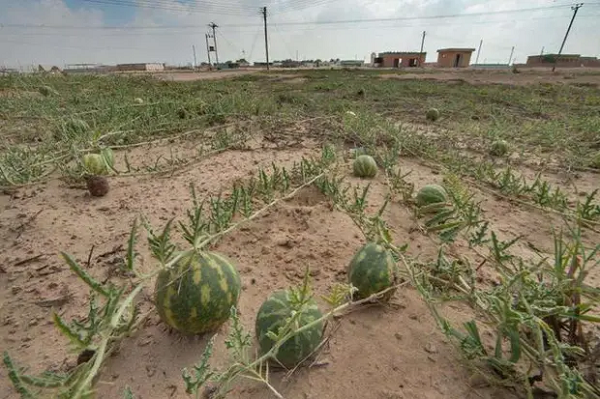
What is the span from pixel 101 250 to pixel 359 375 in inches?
70.5

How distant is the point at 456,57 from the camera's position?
47906 millimetres

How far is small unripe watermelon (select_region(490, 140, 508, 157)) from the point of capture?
4188mm

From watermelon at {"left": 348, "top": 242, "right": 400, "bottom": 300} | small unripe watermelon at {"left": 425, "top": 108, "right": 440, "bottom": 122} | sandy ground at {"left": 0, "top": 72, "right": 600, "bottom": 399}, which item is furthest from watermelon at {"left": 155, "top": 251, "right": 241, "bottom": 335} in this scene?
small unripe watermelon at {"left": 425, "top": 108, "right": 440, "bottom": 122}

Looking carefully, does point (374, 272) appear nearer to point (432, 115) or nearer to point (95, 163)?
point (95, 163)

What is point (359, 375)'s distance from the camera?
1395mm

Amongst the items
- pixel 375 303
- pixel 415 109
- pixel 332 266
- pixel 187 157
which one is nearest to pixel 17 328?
pixel 332 266

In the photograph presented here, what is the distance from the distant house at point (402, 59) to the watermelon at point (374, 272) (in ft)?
188

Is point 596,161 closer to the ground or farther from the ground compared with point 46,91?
closer to the ground

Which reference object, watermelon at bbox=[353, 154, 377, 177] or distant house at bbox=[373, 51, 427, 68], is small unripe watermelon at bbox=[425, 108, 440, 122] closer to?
watermelon at bbox=[353, 154, 377, 177]

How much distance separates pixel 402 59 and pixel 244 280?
58600 millimetres

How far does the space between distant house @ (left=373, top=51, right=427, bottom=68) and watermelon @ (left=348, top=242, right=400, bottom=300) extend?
5718cm

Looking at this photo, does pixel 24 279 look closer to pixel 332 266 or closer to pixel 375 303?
pixel 332 266

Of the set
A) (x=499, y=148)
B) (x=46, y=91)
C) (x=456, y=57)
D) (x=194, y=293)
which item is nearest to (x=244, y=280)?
(x=194, y=293)

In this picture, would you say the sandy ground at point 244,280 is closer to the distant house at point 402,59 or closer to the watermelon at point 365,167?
the watermelon at point 365,167
